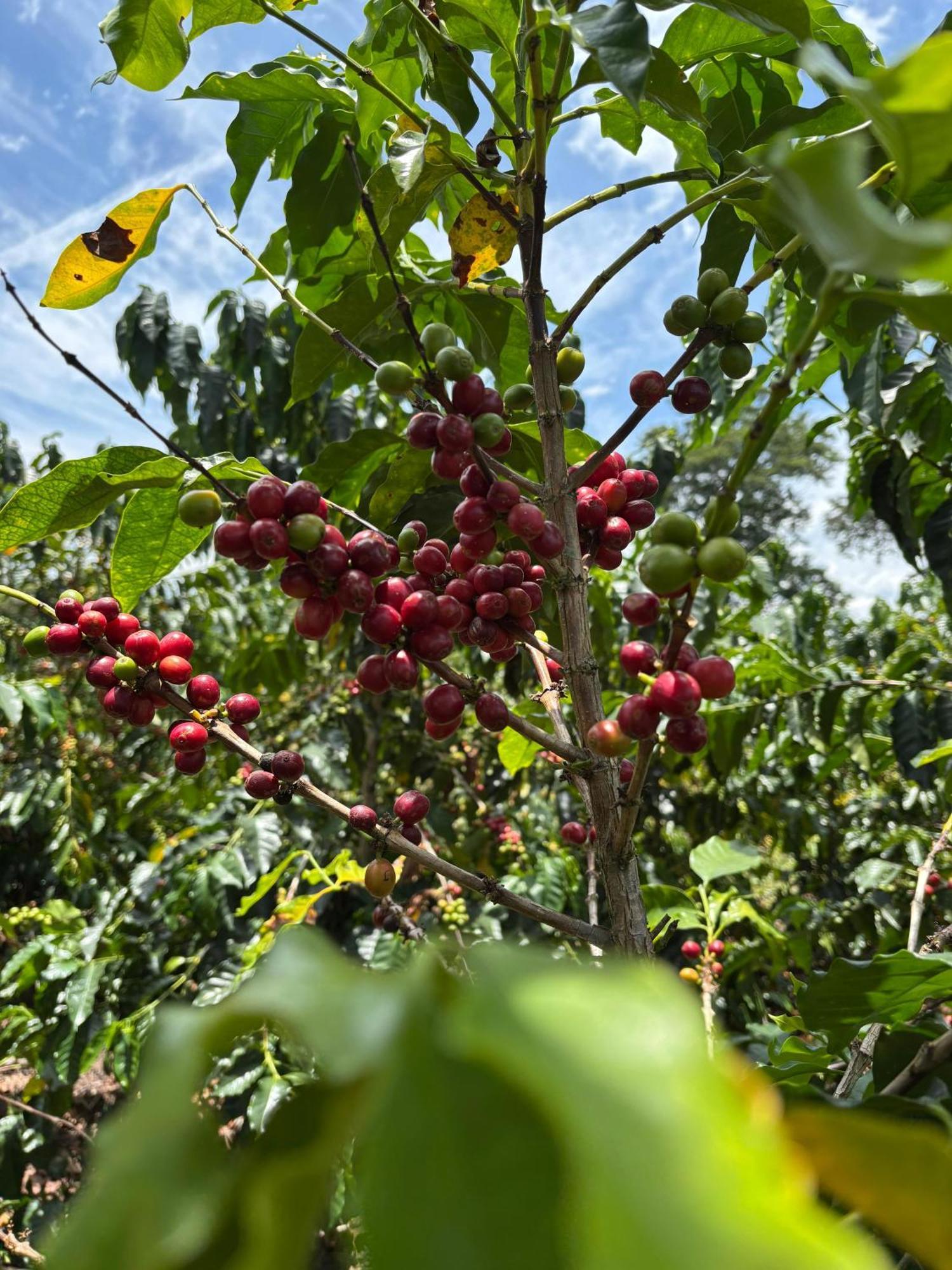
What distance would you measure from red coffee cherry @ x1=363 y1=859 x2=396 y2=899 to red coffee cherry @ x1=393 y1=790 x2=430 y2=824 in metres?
0.04

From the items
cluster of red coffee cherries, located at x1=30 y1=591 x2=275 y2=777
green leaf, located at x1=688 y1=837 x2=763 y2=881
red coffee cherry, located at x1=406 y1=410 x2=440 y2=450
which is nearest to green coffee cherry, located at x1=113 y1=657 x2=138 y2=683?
cluster of red coffee cherries, located at x1=30 y1=591 x2=275 y2=777

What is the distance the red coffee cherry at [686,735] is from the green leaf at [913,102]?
0.32 m

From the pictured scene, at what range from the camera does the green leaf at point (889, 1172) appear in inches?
8.5

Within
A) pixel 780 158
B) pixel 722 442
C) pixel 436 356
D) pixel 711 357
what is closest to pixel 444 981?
pixel 780 158

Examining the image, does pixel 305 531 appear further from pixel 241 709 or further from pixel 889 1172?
pixel 889 1172

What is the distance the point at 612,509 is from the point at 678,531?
28cm

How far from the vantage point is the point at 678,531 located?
450 mm

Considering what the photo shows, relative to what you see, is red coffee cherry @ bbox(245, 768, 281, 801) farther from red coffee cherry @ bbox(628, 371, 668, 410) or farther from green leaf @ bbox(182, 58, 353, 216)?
green leaf @ bbox(182, 58, 353, 216)

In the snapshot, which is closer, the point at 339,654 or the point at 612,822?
the point at 612,822

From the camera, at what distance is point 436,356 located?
0.64 meters

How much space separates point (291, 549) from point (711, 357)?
1.43 m

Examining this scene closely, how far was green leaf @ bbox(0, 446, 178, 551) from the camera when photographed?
689 mm

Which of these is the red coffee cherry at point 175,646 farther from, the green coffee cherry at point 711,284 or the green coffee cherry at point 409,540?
the green coffee cherry at point 711,284

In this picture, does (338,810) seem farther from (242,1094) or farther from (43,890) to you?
(43,890)
